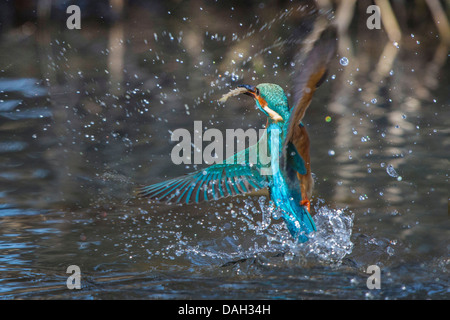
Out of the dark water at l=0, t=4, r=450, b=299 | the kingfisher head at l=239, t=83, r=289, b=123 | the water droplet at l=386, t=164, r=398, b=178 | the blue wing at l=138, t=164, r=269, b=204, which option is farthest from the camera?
the water droplet at l=386, t=164, r=398, b=178

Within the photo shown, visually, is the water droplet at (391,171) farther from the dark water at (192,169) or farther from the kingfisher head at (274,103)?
the kingfisher head at (274,103)

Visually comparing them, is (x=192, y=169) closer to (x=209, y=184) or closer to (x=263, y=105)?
(x=209, y=184)

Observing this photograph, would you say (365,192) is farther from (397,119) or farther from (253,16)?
(253,16)

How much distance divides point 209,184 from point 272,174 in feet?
1.08

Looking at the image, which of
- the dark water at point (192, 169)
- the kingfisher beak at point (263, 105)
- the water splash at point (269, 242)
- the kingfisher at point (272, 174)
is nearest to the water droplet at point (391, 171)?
the dark water at point (192, 169)

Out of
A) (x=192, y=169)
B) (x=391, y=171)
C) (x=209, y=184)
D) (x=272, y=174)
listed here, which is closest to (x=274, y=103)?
(x=272, y=174)

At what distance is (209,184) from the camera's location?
127 inches

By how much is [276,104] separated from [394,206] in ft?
3.74

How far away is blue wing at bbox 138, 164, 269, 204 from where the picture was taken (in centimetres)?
318

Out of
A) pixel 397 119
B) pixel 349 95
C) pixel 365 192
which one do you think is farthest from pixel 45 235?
pixel 349 95

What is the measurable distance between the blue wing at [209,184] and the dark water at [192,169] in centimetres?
27

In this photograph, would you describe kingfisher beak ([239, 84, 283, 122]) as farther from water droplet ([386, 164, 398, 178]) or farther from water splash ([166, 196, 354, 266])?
water droplet ([386, 164, 398, 178])

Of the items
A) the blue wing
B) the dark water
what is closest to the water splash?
the dark water

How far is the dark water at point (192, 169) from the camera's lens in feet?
9.49
